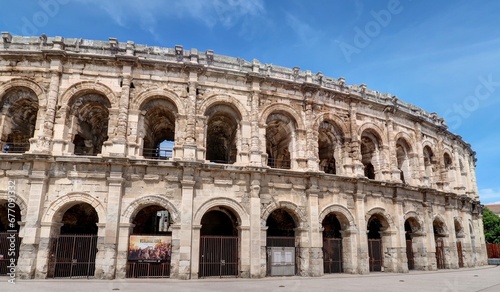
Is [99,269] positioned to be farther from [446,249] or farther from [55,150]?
[446,249]

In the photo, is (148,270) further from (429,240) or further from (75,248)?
(429,240)

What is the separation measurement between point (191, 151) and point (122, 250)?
13.5ft

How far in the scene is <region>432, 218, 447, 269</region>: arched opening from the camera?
18.2 metres

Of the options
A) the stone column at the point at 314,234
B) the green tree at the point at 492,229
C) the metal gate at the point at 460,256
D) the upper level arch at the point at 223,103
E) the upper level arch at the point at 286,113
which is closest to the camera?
the stone column at the point at 314,234

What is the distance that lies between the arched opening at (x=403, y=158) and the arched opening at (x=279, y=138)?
20.4ft

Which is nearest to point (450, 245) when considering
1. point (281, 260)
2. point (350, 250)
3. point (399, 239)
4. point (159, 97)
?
point (399, 239)

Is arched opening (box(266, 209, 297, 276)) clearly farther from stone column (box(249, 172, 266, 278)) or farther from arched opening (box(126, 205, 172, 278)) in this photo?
arched opening (box(126, 205, 172, 278))

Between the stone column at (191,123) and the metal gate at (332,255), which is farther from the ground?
the stone column at (191,123)

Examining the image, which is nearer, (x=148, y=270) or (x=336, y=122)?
(x=148, y=270)

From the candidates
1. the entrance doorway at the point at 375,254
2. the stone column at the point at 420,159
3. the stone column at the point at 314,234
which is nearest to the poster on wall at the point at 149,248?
the stone column at the point at 314,234

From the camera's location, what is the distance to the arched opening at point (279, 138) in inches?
595

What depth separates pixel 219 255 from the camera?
1327 cm

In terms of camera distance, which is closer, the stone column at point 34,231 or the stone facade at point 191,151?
the stone column at point 34,231

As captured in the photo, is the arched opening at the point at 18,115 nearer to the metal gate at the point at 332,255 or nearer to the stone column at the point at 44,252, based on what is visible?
the stone column at the point at 44,252
